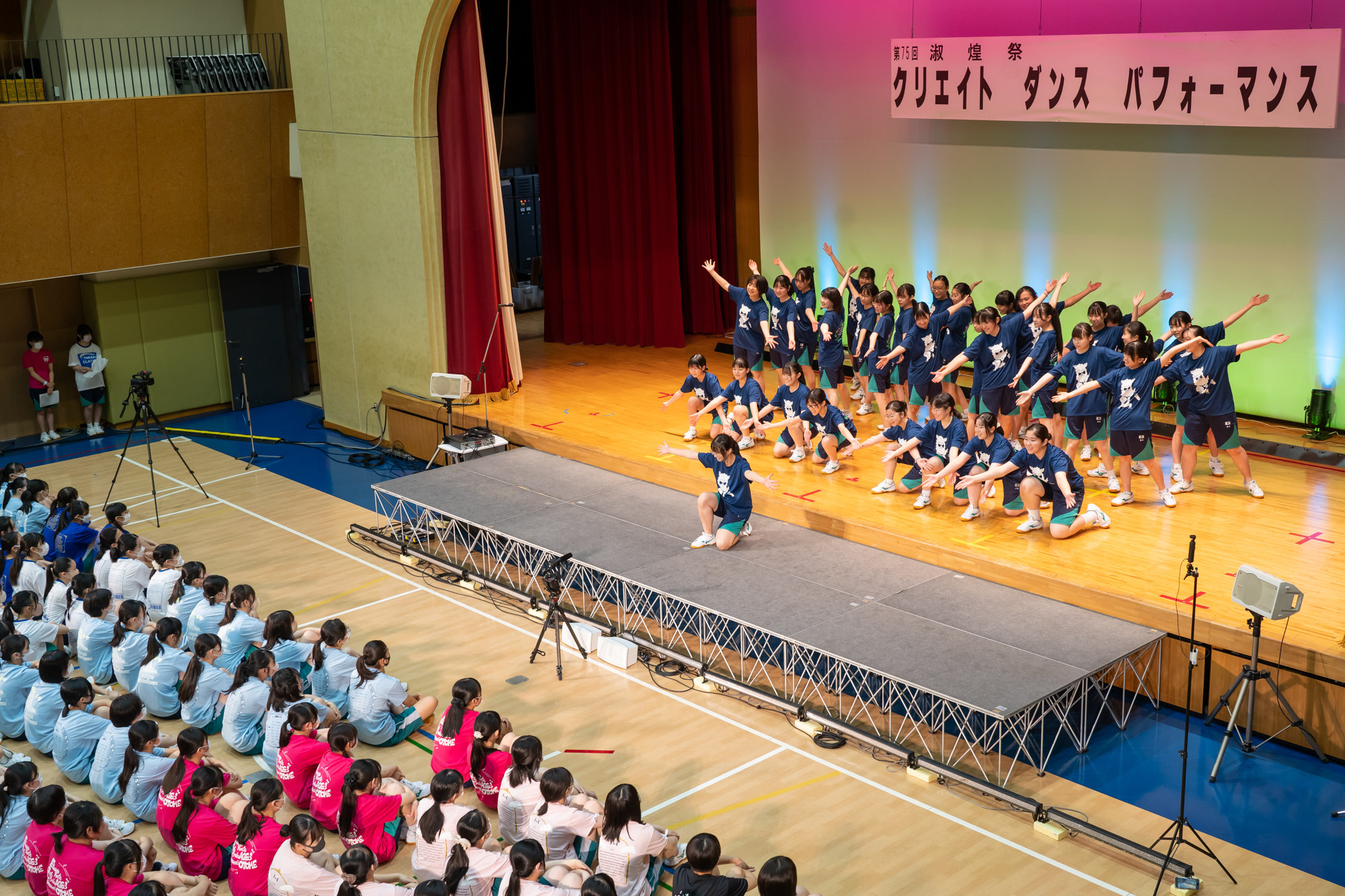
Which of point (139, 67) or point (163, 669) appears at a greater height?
point (139, 67)

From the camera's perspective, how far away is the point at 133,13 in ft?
49.1

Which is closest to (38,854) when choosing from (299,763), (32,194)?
(299,763)

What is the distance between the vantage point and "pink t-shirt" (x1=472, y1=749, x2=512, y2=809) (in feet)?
22.8

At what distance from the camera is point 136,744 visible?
6828 millimetres

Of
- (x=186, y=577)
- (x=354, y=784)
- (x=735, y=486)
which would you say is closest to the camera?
(x=354, y=784)

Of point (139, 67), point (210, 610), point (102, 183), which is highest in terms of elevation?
point (139, 67)

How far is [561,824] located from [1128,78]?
8488 millimetres

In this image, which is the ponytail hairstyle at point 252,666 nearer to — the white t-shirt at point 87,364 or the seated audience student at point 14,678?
the seated audience student at point 14,678

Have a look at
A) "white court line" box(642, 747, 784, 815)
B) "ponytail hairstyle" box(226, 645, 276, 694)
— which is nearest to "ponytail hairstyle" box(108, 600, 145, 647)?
"ponytail hairstyle" box(226, 645, 276, 694)

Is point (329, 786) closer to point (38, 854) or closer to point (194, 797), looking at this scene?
point (194, 797)

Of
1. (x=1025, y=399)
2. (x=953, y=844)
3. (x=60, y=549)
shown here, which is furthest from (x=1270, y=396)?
(x=60, y=549)

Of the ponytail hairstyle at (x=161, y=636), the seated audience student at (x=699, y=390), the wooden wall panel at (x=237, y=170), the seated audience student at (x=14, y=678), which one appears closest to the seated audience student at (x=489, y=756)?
the ponytail hairstyle at (x=161, y=636)

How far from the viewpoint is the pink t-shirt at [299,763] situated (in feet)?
22.7

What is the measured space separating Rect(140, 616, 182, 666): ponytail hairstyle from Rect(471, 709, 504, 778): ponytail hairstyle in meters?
2.44
